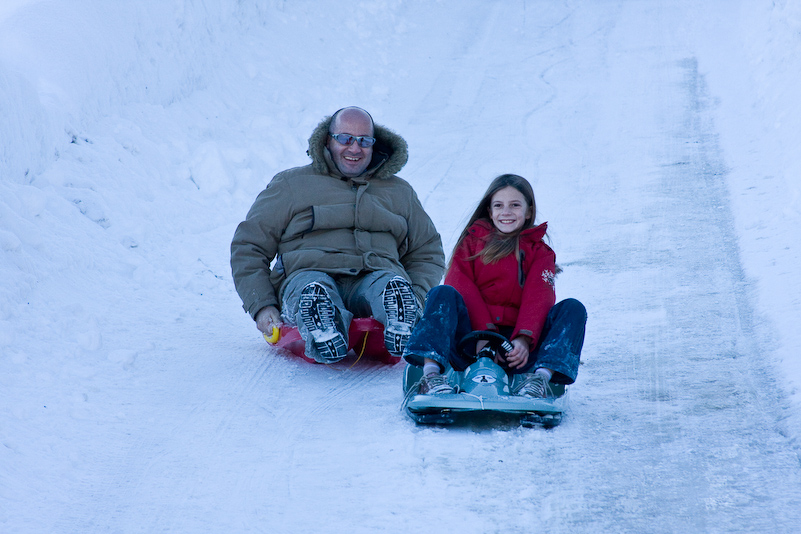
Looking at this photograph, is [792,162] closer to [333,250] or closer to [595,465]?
[333,250]

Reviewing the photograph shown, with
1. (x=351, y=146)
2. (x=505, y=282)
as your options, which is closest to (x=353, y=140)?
(x=351, y=146)

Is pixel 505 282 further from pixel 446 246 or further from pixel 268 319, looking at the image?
pixel 446 246

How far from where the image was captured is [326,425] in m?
2.97

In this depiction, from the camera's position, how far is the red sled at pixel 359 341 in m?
3.58

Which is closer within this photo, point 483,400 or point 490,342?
point 483,400

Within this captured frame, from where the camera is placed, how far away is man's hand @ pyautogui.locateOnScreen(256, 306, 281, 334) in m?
3.64

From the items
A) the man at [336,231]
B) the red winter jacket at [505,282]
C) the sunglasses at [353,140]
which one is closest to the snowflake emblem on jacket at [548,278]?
the red winter jacket at [505,282]

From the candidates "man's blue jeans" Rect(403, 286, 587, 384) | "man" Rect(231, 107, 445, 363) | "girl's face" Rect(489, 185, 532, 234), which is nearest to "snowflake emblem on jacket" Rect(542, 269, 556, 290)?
"man's blue jeans" Rect(403, 286, 587, 384)

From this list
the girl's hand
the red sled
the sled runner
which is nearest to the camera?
the sled runner

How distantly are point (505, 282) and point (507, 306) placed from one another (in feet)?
0.33

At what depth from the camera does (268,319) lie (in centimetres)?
366

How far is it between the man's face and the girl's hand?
1391 mm

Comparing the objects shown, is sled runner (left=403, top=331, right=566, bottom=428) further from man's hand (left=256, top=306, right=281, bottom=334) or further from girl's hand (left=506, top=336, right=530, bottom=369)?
man's hand (left=256, top=306, right=281, bottom=334)

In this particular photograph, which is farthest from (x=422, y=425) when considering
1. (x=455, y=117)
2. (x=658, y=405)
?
(x=455, y=117)
